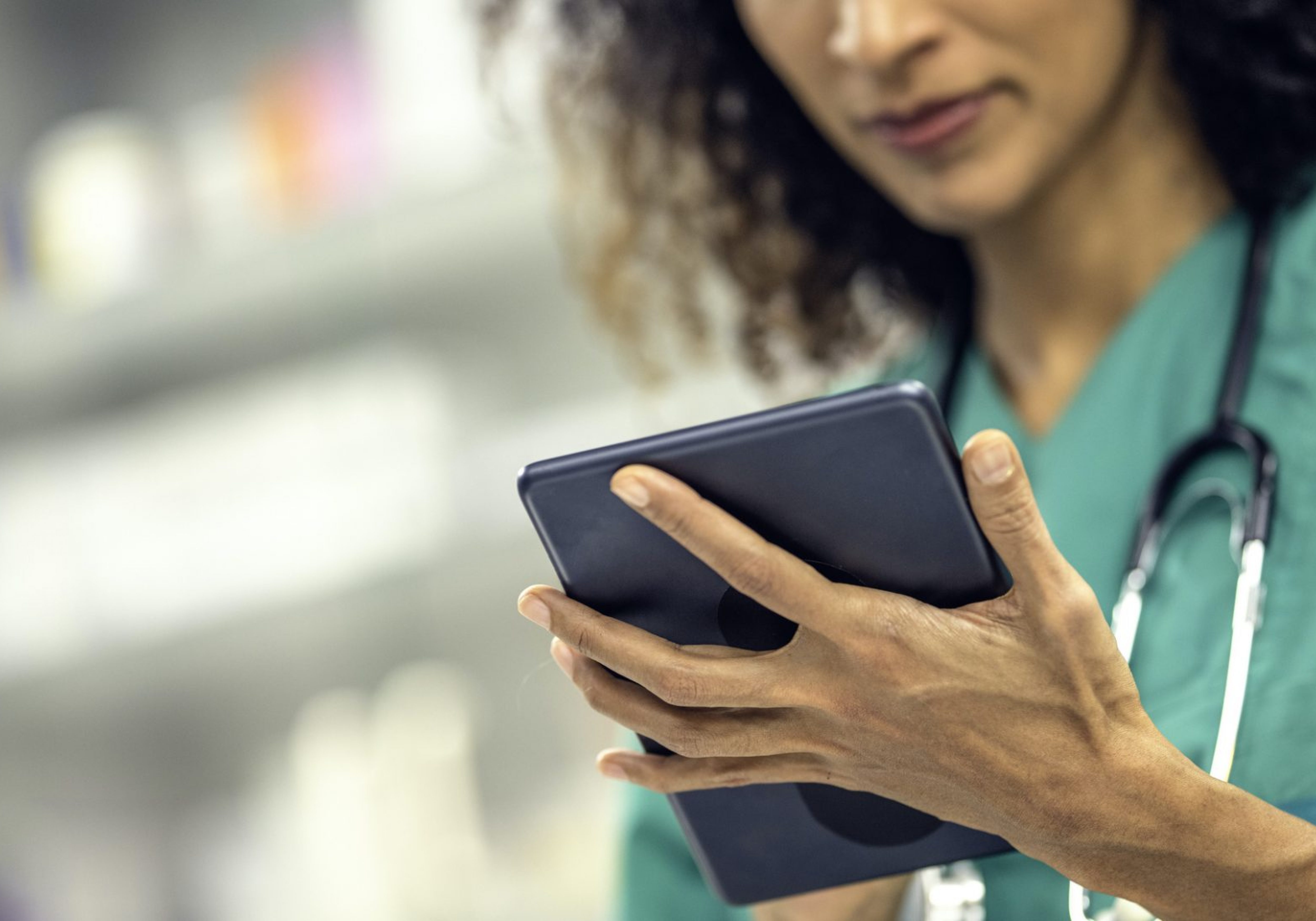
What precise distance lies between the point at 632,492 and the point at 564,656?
94 millimetres

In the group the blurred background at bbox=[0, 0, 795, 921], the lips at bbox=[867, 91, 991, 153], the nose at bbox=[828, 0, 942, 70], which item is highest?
the nose at bbox=[828, 0, 942, 70]

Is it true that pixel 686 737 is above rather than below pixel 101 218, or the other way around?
below

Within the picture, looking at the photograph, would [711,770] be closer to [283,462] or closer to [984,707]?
[984,707]

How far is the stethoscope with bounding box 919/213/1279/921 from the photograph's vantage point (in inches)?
24.2

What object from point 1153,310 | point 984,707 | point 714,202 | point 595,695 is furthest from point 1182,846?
point 714,202

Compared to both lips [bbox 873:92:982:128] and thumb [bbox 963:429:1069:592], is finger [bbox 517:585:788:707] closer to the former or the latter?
thumb [bbox 963:429:1069:592]

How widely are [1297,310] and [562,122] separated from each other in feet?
2.27

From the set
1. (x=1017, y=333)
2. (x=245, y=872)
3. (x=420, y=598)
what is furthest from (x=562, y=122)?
(x=245, y=872)

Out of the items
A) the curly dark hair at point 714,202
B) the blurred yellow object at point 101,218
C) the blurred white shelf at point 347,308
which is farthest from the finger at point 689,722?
the blurred yellow object at point 101,218

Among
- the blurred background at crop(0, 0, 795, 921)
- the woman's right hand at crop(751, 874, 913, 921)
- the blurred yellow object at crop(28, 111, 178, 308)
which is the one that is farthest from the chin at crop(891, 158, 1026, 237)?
the blurred yellow object at crop(28, 111, 178, 308)

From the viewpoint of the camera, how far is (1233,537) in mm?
679

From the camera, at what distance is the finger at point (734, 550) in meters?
0.44

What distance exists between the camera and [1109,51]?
80 cm

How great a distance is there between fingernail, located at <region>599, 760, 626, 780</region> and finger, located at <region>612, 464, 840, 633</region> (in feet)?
0.39
